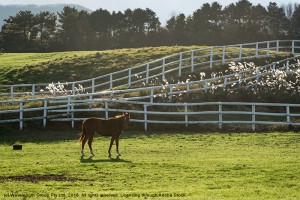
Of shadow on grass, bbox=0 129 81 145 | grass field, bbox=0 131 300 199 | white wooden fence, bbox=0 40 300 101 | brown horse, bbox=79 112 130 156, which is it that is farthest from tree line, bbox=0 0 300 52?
brown horse, bbox=79 112 130 156

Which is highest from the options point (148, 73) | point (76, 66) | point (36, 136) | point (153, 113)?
point (76, 66)

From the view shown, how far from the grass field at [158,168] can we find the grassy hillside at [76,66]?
21562mm

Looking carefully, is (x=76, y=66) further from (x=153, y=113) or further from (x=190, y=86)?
(x=153, y=113)

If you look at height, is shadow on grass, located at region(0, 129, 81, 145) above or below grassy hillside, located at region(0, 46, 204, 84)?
below

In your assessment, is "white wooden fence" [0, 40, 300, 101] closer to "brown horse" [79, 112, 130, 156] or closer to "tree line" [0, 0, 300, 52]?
"brown horse" [79, 112, 130, 156]

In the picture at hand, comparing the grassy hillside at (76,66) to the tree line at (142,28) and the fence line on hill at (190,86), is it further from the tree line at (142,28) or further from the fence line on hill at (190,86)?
the tree line at (142,28)

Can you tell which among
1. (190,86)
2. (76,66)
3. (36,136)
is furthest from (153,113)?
(76,66)

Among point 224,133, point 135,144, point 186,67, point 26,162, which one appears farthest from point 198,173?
point 186,67

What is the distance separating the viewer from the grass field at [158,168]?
14309 millimetres

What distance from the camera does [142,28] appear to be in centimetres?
8656

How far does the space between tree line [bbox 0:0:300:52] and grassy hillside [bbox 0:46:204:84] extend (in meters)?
25.7

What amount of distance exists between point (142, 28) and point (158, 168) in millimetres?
69727

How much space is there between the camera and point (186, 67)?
144ft

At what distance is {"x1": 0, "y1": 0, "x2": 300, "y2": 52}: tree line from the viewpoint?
80375mm
